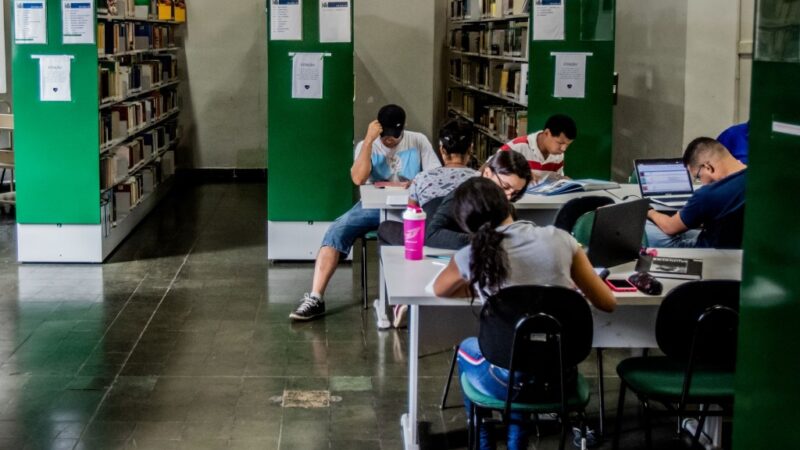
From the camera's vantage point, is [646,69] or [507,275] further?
[646,69]

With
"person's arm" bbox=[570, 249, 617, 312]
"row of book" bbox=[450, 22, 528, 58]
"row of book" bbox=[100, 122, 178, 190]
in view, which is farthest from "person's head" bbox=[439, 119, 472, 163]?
"row of book" bbox=[450, 22, 528, 58]

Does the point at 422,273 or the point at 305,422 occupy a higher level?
the point at 422,273

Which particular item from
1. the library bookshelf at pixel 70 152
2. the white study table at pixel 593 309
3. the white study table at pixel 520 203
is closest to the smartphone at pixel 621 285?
the white study table at pixel 593 309

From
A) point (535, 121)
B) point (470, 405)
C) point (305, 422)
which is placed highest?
point (535, 121)

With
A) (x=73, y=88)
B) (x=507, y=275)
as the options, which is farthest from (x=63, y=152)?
(x=507, y=275)

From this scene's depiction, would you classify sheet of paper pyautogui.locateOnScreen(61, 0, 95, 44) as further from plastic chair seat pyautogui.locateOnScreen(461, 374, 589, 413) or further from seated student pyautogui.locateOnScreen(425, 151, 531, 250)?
plastic chair seat pyautogui.locateOnScreen(461, 374, 589, 413)

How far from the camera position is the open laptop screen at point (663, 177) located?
19.7 feet

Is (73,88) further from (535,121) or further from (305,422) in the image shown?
(305,422)

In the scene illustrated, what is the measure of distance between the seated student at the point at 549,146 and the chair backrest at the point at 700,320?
295cm

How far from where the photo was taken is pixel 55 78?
7.64 m

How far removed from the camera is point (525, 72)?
29.2ft

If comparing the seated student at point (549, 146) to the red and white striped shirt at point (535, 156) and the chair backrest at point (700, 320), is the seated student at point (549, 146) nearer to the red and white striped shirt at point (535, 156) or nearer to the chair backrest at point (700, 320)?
the red and white striped shirt at point (535, 156)

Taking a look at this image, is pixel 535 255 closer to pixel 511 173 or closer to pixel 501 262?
pixel 501 262

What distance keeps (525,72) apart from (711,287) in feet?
18.1
